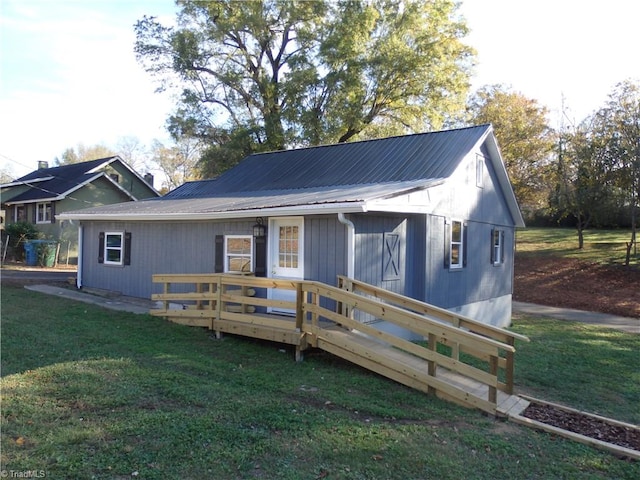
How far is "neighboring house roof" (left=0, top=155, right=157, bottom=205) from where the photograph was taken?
75.6 feet

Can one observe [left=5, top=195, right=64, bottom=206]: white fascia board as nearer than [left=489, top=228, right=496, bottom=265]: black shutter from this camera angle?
No

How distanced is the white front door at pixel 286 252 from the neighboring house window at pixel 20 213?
21743 millimetres

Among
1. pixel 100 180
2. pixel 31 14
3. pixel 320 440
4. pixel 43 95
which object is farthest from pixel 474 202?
pixel 100 180

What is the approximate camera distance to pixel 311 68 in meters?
22.8

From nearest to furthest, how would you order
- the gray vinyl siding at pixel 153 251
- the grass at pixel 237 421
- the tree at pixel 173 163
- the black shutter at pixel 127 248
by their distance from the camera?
the grass at pixel 237 421 < the gray vinyl siding at pixel 153 251 < the black shutter at pixel 127 248 < the tree at pixel 173 163

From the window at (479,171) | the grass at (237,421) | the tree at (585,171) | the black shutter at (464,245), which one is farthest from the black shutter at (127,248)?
the tree at (585,171)

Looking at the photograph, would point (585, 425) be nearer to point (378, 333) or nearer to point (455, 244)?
point (378, 333)

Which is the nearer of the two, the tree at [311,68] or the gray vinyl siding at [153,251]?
the gray vinyl siding at [153,251]

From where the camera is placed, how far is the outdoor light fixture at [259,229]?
9469 millimetres

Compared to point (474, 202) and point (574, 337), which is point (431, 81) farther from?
point (574, 337)

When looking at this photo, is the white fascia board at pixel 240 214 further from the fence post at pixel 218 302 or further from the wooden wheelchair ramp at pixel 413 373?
the wooden wheelchair ramp at pixel 413 373

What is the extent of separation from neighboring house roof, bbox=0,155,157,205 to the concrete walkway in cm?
1120

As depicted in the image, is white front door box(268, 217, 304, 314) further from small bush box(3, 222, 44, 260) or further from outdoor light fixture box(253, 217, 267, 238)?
small bush box(3, 222, 44, 260)

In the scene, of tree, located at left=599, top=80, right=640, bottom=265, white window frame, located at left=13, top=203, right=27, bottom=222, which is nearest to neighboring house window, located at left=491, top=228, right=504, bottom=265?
tree, located at left=599, top=80, right=640, bottom=265
